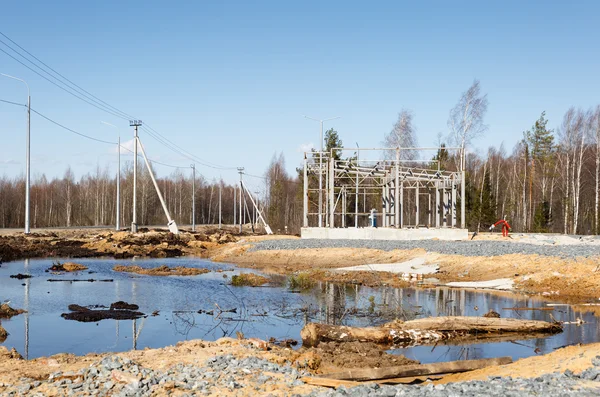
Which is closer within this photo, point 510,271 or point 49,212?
point 510,271

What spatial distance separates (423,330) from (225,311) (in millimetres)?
5542

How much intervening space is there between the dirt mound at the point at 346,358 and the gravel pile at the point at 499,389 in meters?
2.05

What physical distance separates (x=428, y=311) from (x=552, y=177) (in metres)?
43.1

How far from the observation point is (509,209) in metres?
61.7

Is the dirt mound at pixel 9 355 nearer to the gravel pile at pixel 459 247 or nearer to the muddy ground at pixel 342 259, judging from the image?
the muddy ground at pixel 342 259

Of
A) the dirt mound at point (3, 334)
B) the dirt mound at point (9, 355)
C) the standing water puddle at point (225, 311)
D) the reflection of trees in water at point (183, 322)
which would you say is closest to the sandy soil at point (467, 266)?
the standing water puddle at point (225, 311)

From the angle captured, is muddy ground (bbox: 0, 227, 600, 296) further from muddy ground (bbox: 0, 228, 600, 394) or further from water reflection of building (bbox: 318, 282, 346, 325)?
water reflection of building (bbox: 318, 282, 346, 325)

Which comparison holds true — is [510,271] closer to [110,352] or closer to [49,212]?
[110,352]

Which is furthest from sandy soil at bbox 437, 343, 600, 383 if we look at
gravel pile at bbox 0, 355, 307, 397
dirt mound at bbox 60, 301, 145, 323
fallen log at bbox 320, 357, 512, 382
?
dirt mound at bbox 60, 301, 145, 323

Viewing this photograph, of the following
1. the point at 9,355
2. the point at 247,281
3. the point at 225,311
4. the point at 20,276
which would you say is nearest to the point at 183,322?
the point at 225,311

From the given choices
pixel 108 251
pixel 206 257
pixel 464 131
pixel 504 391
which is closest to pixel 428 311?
pixel 504 391

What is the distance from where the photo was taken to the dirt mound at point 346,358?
9594mm

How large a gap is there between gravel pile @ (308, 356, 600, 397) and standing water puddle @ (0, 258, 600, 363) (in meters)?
3.35

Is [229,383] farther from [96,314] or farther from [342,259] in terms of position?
[342,259]
